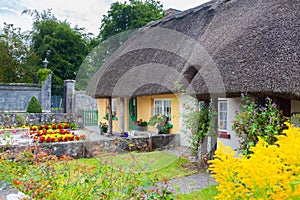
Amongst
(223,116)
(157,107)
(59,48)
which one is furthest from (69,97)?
(59,48)

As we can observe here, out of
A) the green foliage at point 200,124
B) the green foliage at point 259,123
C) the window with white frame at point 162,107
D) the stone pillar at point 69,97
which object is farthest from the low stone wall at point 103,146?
the stone pillar at point 69,97

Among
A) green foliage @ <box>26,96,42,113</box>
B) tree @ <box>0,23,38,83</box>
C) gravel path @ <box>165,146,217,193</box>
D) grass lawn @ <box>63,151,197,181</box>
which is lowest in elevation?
gravel path @ <box>165,146,217,193</box>

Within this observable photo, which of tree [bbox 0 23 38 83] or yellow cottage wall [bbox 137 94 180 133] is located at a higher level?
tree [bbox 0 23 38 83]

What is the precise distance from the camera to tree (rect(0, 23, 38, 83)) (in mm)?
19859

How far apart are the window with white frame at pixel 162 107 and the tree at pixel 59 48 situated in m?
16.9

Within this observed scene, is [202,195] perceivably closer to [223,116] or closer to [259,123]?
[259,123]

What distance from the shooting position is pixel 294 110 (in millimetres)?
6309

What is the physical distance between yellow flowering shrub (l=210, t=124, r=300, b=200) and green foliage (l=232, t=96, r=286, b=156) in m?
2.53

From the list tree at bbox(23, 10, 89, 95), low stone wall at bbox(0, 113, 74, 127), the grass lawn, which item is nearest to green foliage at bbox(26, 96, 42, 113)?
low stone wall at bbox(0, 113, 74, 127)

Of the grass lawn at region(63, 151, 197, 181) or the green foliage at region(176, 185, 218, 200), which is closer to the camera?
the green foliage at region(176, 185, 218, 200)

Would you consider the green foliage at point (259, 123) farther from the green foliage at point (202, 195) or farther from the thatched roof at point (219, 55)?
the green foliage at point (202, 195)

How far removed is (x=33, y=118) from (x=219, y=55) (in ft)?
36.5

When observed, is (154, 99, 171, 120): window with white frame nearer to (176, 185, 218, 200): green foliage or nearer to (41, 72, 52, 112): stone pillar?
(176, 185, 218, 200): green foliage

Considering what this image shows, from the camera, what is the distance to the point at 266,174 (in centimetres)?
220
